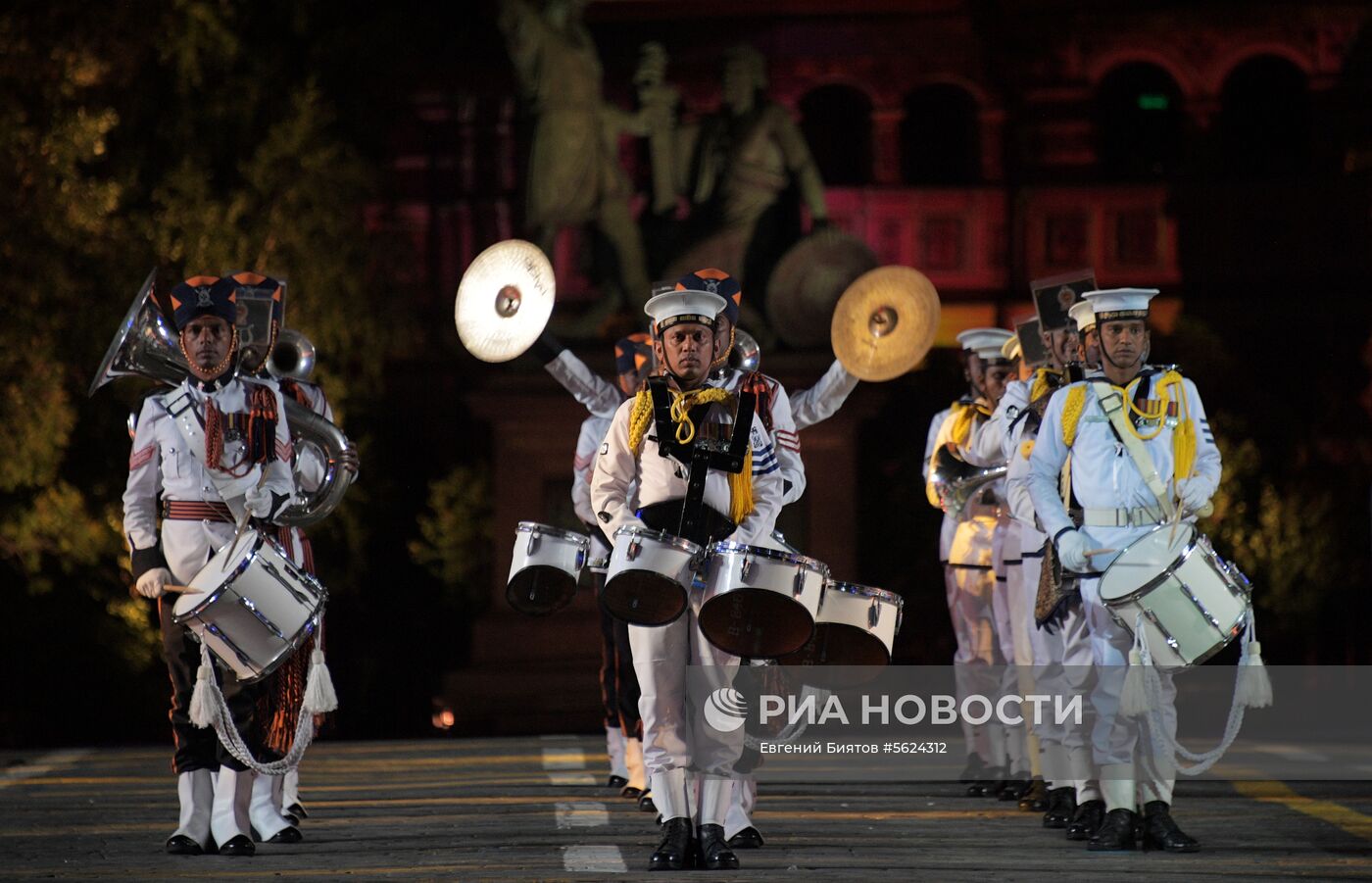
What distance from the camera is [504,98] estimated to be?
2298cm

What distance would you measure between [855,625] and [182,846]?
2.91 meters

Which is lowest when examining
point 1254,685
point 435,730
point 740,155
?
point 435,730

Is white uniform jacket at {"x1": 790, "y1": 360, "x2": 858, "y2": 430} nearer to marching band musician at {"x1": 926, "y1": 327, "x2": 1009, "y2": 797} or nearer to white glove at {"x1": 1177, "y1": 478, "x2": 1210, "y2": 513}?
marching band musician at {"x1": 926, "y1": 327, "x2": 1009, "y2": 797}

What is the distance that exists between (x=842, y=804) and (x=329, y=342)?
375 inches

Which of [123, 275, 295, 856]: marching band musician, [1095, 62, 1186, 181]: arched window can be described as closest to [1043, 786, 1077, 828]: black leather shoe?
[123, 275, 295, 856]: marching band musician

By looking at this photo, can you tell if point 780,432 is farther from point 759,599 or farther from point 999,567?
point 999,567

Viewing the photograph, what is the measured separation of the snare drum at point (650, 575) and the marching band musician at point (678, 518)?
11.4 inches

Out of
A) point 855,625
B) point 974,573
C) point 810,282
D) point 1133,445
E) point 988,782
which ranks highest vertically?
point 810,282

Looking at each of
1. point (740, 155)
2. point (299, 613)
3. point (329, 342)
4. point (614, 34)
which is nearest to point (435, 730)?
point (329, 342)

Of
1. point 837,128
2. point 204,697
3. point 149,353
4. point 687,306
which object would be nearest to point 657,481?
point 687,306

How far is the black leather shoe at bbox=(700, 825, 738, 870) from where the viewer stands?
8516 mm

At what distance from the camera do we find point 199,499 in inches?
368

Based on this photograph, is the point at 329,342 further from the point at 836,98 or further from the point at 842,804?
the point at 842,804

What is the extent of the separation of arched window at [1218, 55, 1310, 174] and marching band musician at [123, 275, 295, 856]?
16061 millimetres
